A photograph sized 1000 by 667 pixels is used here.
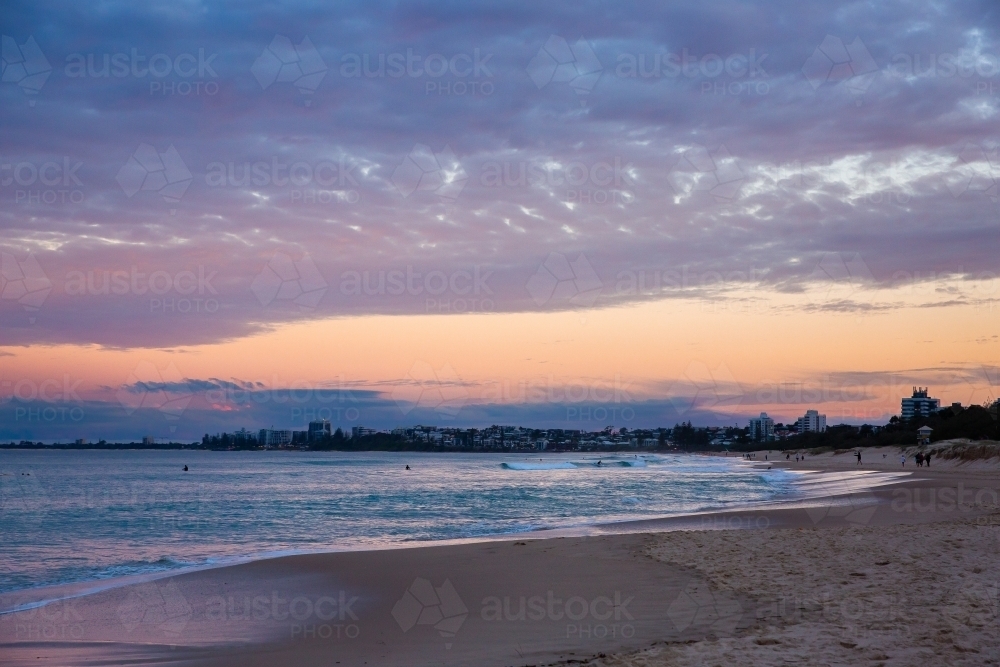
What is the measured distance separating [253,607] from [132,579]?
448 cm

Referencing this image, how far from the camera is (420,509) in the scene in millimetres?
30844

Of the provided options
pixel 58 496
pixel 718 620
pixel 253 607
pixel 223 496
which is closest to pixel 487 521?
pixel 253 607

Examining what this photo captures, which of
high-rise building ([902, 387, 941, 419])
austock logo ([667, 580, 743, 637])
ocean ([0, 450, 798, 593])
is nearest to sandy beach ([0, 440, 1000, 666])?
austock logo ([667, 580, 743, 637])

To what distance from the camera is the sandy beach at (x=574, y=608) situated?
23.7ft

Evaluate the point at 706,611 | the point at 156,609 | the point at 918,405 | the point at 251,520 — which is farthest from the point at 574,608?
the point at 918,405

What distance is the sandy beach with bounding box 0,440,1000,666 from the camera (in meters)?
7.22

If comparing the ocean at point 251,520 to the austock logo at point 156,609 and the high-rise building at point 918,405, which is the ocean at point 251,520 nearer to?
the austock logo at point 156,609

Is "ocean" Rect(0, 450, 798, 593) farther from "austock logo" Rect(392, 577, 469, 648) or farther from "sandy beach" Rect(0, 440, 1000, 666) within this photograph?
"austock logo" Rect(392, 577, 469, 648)

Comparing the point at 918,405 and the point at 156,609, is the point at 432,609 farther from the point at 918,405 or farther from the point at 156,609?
the point at 918,405

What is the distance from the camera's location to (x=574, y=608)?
9.91 metres

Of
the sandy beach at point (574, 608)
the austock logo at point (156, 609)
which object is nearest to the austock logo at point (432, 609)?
the sandy beach at point (574, 608)

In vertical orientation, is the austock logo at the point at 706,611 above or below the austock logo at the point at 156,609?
above

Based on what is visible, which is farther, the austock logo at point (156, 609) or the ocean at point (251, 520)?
the ocean at point (251, 520)

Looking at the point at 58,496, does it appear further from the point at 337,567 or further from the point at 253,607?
the point at 253,607
